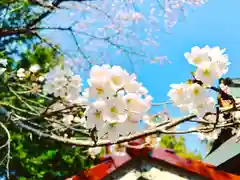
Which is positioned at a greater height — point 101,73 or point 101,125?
point 101,73

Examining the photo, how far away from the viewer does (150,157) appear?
3994 millimetres

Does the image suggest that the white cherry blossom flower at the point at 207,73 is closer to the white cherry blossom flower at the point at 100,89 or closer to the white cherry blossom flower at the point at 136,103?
the white cherry blossom flower at the point at 136,103

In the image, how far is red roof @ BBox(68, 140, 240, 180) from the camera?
156 inches

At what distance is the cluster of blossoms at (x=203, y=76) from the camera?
7.88 feet

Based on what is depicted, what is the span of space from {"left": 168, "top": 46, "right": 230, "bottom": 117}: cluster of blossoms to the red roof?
1.50 metres

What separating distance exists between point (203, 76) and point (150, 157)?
1723 mm

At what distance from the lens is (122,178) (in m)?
3.97

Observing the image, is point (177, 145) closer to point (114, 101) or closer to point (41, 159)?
point (41, 159)

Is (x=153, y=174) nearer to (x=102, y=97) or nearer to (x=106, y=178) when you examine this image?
(x=106, y=178)

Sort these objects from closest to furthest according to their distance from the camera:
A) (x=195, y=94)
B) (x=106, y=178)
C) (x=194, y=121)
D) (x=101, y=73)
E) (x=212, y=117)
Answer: (x=101, y=73) → (x=195, y=94) → (x=194, y=121) → (x=212, y=117) → (x=106, y=178)

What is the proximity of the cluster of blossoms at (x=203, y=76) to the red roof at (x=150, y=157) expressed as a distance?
150 cm

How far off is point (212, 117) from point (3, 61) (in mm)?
1867

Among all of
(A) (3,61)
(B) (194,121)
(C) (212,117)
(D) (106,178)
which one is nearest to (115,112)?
(B) (194,121)

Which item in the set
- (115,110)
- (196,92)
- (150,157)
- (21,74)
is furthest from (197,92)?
(21,74)
